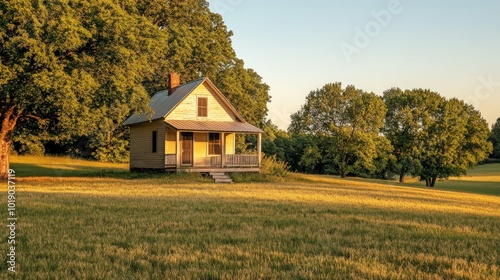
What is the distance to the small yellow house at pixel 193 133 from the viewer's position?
32.2 m

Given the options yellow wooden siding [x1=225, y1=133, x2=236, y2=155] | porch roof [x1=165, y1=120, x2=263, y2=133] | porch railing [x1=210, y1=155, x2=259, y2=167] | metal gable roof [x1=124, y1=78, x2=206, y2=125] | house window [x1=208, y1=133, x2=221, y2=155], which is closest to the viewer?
porch roof [x1=165, y1=120, x2=263, y2=133]

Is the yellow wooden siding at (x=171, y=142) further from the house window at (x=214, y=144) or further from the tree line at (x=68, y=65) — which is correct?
the tree line at (x=68, y=65)

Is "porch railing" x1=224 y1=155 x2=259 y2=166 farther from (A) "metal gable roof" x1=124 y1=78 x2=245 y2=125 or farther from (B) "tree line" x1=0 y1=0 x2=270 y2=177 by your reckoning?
(B) "tree line" x1=0 y1=0 x2=270 y2=177

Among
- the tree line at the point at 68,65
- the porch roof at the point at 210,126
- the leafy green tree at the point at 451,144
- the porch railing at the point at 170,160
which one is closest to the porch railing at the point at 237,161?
the porch roof at the point at 210,126

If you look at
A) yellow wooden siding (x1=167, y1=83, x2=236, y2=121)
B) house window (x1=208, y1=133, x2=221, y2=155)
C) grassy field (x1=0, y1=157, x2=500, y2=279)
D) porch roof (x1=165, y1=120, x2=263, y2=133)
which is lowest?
grassy field (x1=0, y1=157, x2=500, y2=279)

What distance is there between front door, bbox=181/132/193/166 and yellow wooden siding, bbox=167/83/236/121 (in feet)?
4.83

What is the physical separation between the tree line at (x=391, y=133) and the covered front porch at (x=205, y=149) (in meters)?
19.9

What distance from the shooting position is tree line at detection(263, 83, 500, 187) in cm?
5216

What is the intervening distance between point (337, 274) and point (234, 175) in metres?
25.5

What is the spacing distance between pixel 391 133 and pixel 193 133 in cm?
3131

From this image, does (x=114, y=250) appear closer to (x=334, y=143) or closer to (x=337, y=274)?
(x=337, y=274)

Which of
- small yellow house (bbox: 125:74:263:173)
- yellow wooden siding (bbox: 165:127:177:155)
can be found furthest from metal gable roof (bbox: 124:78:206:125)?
yellow wooden siding (bbox: 165:127:177:155)

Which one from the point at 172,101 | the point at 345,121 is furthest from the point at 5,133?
the point at 345,121

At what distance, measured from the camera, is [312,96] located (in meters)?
55.1
